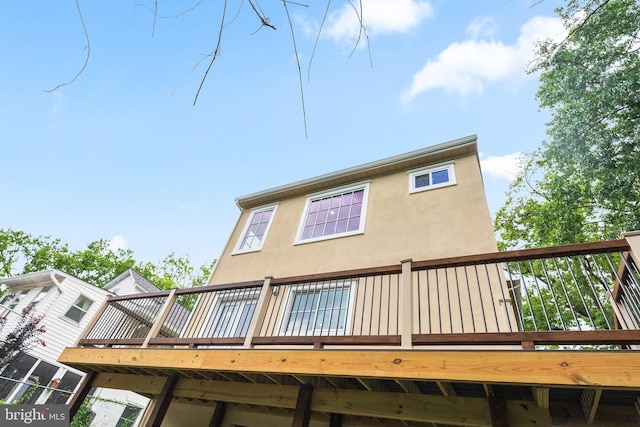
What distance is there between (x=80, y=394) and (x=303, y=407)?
399cm

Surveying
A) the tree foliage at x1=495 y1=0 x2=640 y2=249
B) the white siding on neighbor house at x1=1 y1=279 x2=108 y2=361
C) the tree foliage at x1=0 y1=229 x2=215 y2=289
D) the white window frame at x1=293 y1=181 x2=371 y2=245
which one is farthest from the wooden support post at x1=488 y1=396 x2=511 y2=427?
the tree foliage at x1=0 y1=229 x2=215 y2=289

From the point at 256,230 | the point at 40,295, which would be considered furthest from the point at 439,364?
the point at 40,295

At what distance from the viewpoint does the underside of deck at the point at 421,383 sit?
225cm

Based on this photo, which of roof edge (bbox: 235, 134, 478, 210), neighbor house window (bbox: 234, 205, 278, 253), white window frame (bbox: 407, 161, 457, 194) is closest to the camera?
white window frame (bbox: 407, 161, 457, 194)

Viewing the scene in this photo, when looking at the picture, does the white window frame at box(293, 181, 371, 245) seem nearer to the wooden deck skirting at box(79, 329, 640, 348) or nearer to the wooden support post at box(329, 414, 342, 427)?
the wooden deck skirting at box(79, 329, 640, 348)

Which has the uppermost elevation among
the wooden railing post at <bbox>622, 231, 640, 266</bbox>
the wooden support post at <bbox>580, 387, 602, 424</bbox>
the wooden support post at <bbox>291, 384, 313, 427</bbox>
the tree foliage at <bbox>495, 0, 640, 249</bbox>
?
the tree foliage at <bbox>495, 0, 640, 249</bbox>

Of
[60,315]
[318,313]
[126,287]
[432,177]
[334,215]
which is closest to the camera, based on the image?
[318,313]

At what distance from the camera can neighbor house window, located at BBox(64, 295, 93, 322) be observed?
41.6 ft

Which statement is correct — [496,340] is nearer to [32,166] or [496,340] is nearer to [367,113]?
[367,113]

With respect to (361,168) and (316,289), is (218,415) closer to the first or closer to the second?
(316,289)

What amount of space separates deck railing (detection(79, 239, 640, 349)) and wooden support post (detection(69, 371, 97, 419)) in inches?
24.7

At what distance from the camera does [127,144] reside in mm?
9852

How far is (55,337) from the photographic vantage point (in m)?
11.8

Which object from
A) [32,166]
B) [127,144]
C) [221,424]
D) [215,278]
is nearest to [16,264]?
[32,166]
